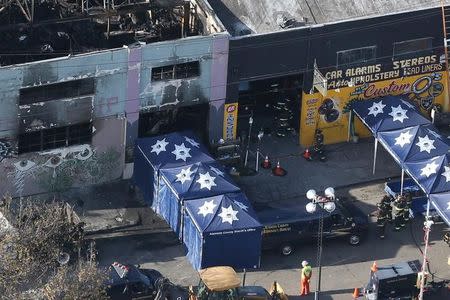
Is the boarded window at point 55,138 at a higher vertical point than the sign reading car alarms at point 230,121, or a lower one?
lower

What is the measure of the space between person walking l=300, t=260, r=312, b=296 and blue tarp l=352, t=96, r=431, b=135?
966cm

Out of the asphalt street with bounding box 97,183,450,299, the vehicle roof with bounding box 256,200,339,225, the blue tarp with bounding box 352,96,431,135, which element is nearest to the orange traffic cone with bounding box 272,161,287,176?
the blue tarp with bounding box 352,96,431,135

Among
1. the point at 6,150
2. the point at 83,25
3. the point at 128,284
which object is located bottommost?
the point at 128,284

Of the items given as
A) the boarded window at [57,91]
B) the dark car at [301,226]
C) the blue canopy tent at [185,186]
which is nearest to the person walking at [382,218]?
the dark car at [301,226]

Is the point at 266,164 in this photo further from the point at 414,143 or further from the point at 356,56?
the point at 414,143

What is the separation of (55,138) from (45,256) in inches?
298

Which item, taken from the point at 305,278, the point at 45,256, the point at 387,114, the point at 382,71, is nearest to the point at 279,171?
the point at 387,114

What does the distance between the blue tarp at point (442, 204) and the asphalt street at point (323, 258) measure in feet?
7.39

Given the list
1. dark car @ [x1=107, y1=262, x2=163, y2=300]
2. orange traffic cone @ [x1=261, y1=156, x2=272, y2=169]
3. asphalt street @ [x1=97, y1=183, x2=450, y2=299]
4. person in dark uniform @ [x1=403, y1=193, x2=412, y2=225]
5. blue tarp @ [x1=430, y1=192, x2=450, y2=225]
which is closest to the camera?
dark car @ [x1=107, y1=262, x2=163, y2=300]

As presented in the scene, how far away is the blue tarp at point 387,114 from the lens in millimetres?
54562

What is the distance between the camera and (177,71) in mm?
53188

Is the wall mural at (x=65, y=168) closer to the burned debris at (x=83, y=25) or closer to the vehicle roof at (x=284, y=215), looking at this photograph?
the burned debris at (x=83, y=25)

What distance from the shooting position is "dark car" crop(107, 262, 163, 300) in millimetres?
45531

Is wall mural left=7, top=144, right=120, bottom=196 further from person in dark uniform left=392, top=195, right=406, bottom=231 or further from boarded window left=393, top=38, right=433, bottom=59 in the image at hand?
boarded window left=393, top=38, right=433, bottom=59
